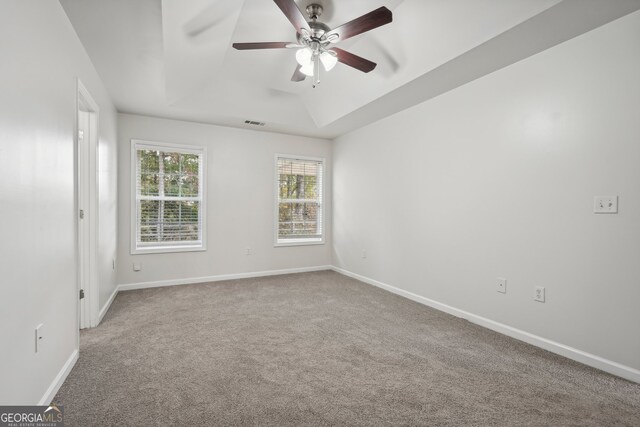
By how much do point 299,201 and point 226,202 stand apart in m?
1.26

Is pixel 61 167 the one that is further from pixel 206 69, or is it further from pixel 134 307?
pixel 134 307

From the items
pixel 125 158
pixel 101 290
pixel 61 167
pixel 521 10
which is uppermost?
pixel 521 10

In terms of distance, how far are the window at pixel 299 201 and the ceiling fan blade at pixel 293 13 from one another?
3.12 m

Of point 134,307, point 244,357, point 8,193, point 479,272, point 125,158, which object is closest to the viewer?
point 8,193

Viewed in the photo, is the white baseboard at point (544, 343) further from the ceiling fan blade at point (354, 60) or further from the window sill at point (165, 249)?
the window sill at point (165, 249)

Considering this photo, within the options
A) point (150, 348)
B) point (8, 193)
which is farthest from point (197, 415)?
point (8, 193)

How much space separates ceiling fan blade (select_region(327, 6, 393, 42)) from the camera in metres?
1.94

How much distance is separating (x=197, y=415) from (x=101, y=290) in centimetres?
217

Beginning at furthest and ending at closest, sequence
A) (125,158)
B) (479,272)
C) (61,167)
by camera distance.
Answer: (125,158)
(479,272)
(61,167)

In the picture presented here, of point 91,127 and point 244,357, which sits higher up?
point 91,127

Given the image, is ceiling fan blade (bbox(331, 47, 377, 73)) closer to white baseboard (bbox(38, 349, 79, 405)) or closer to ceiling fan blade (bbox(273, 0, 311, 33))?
ceiling fan blade (bbox(273, 0, 311, 33))

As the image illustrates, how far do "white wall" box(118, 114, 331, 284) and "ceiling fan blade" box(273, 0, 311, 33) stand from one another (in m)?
2.95

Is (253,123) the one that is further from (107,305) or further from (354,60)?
(107,305)

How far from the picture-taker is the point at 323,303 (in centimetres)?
370
